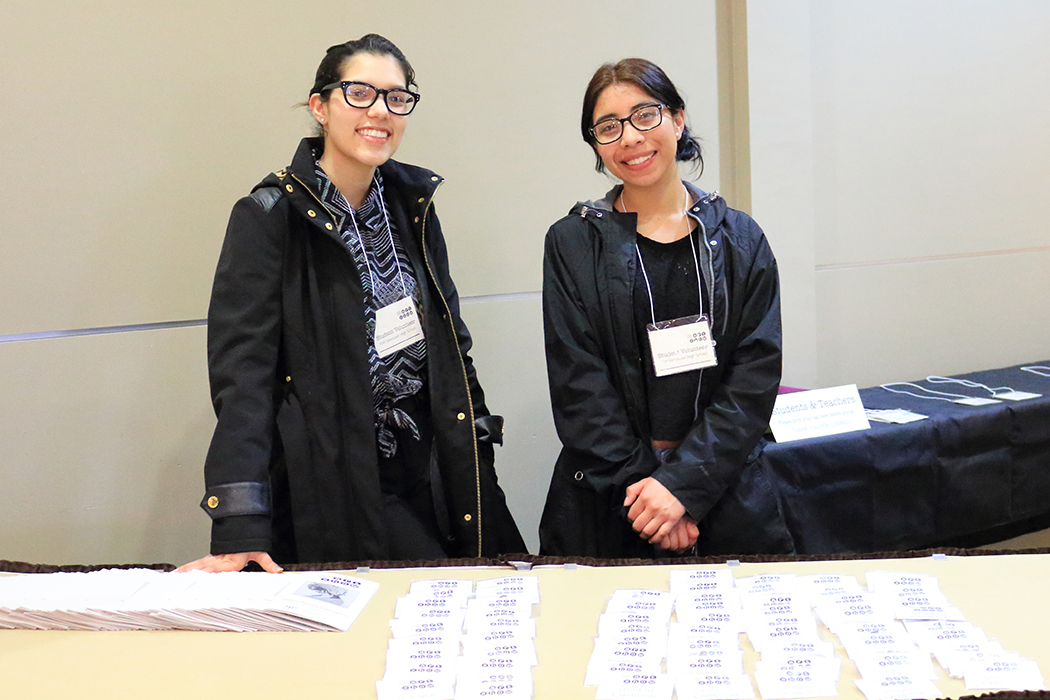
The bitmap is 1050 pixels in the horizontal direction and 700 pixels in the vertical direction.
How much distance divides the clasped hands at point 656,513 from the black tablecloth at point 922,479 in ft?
2.28

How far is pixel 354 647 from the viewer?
1.18 metres

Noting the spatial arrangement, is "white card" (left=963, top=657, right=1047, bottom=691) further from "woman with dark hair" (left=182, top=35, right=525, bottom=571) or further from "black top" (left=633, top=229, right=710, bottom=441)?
"woman with dark hair" (left=182, top=35, right=525, bottom=571)

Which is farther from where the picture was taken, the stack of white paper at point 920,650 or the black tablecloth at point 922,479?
the black tablecloth at point 922,479

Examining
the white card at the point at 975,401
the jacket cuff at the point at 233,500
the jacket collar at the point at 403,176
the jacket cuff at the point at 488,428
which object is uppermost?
the jacket collar at the point at 403,176

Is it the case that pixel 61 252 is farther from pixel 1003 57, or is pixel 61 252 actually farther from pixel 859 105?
pixel 1003 57

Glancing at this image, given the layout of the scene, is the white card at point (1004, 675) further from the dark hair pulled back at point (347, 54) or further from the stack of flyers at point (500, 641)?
the dark hair pulled back at point (347, 54)

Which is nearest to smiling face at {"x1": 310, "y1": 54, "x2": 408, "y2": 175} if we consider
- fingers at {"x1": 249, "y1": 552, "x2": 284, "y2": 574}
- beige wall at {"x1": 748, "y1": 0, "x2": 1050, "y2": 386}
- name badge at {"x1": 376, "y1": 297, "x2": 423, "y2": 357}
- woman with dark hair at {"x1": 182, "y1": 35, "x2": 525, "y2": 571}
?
woman with dark hair at {"x1": 182, "y1": 35, "x2": 525, "y2": 571}

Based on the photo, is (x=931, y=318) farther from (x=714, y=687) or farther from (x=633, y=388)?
(x=714, y=687)

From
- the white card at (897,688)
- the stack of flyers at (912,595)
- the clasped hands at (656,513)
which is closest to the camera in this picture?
the white card at (897,688)

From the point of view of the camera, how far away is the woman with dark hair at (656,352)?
173 cm

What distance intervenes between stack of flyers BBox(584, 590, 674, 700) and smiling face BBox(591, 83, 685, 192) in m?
0.90

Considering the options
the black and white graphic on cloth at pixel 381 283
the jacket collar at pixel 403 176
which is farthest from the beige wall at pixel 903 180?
the black and white graphic on cloth at pixel 381 283

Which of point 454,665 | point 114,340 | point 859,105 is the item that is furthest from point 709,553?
point 859,105

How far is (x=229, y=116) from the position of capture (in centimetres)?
232
